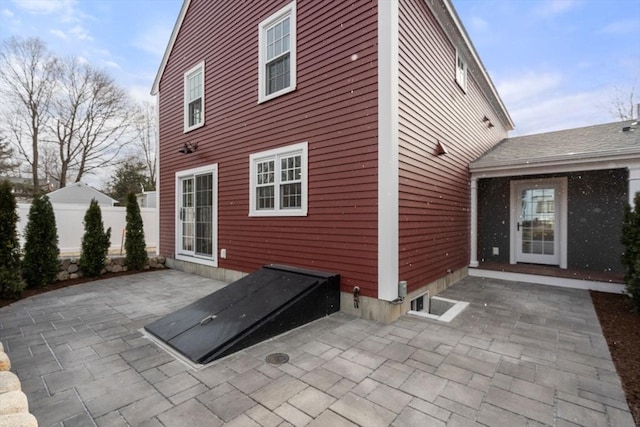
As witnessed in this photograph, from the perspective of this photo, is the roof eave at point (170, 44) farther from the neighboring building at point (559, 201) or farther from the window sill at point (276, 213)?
the neighboring building at point (559, 201)

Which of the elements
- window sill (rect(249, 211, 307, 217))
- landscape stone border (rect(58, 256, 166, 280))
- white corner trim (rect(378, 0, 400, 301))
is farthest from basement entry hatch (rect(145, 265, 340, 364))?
landscape stone border (rect(58, 256, 166, 280))

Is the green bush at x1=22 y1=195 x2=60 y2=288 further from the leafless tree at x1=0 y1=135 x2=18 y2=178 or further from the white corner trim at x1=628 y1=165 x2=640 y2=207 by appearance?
the leafless tree at x1=0 y1=135 x2=18 y2=178

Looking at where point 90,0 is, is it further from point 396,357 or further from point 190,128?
point 396,357

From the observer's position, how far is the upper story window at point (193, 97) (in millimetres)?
7137

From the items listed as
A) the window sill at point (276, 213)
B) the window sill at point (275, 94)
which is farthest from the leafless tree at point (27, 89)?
the window sill at point (276, 213)

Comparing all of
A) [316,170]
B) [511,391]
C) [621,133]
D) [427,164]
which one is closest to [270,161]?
[316,170]

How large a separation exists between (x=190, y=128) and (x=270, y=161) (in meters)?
3.11

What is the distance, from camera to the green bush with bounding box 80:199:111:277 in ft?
21.4

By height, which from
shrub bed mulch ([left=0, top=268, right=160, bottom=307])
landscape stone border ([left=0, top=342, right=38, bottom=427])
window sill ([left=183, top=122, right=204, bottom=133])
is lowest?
shrub bed mulch ([left=0, top=268, right=160, bottom=307])

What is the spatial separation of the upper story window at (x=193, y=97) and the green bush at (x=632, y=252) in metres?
8.22

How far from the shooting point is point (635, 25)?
9.89 m

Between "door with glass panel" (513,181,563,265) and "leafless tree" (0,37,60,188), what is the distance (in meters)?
24.1

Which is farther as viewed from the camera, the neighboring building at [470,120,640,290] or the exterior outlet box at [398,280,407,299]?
the neighboring building at [470,120,640,290]

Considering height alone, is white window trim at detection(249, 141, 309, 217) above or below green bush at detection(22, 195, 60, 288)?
above
